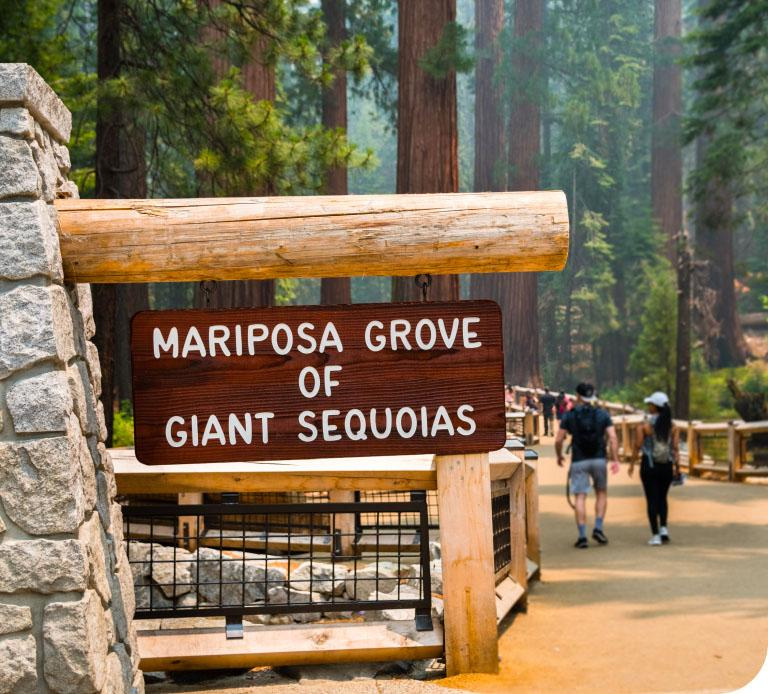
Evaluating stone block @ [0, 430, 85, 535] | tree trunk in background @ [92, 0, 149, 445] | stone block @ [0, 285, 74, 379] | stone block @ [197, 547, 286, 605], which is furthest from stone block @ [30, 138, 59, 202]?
tree trunk in background @ [92, 0, 149, 445]

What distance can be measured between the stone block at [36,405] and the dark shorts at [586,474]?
7.65m

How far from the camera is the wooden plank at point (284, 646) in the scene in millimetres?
5531

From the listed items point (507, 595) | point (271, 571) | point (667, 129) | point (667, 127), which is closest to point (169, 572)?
point (271, 571)

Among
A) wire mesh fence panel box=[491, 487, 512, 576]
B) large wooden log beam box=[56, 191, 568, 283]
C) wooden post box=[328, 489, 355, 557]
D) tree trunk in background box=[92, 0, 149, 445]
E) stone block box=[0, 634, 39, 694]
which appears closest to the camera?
stone block box=[0, 634, 39, 694]

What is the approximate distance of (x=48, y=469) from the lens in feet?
11.5

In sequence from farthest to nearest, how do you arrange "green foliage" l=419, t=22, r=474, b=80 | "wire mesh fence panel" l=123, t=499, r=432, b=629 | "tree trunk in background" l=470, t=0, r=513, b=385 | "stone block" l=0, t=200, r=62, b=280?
"tree trunk in background" l=470, t=0, r=513, b=385
"green foliage" l=419, t=22, r=474, b=80
"wire mesh fence panel" l=123, t=499, r=432, b=629
"stone block" l=0, t=200, r=62, b=280

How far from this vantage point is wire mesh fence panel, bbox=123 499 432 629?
5637mm

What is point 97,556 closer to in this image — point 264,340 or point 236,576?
point 264,340

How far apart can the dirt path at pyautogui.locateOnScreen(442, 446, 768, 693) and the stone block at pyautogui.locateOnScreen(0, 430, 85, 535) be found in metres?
2.64

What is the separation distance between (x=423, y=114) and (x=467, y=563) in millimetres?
8498

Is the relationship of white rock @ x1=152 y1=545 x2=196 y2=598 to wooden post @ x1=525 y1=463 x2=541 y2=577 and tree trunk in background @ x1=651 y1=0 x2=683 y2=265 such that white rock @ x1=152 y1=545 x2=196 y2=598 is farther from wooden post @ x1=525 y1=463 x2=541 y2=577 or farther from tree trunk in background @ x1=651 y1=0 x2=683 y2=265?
tree trunk in background @ x1=651 y1=0 x2=683 y2=265

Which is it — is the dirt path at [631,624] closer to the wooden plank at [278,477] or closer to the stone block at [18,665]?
the wooden plank at [278,477]

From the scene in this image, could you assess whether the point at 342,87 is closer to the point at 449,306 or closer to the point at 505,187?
the point at 505,187

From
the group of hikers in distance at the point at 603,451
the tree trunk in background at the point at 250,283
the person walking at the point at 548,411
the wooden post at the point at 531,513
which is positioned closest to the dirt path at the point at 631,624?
the wooden post at the point at 531,513
